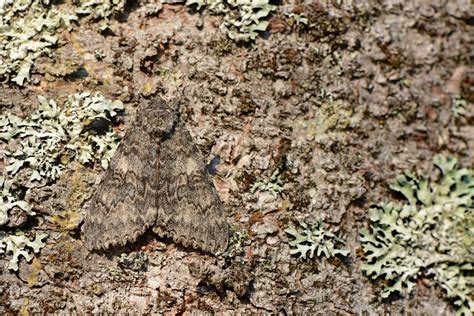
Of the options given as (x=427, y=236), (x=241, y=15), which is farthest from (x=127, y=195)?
(x=427, y=236)

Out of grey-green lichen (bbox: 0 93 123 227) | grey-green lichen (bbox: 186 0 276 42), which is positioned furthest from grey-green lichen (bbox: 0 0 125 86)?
grey-green lichen (bbox: 186 0 276 42)

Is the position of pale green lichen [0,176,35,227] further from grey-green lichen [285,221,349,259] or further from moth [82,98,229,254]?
grey-green lichen [285,221,349,259]

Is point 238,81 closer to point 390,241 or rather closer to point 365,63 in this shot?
point 365,63

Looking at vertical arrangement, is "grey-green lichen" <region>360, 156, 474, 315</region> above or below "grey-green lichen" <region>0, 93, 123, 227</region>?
below

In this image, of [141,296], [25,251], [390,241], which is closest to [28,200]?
[25,251]

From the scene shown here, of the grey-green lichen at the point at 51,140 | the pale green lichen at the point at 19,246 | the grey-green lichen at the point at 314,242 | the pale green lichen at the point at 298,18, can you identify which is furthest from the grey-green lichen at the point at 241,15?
the pale green lichen at the point at 19,246

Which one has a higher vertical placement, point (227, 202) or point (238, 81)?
point (238, 81)

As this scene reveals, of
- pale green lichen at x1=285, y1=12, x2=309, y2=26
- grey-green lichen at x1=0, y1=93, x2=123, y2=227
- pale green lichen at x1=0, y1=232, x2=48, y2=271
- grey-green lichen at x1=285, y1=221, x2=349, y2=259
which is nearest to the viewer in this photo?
pale green lichen at x1=0, y1=232, x2=48, y2=271
